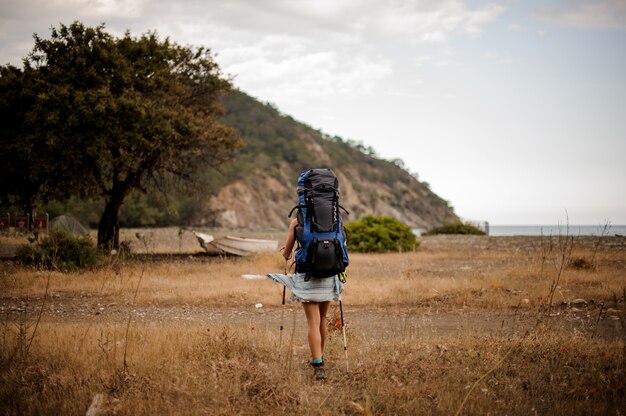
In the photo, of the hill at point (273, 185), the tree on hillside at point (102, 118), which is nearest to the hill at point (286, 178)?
the hill at point (273, 185)

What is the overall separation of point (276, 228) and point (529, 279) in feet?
207

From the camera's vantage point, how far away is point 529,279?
1356 centimetres

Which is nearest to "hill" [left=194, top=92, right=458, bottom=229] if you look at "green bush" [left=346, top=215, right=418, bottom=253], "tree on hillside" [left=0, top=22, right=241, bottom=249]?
"green bush" [left=346, top=215, right=418, bottom=253]

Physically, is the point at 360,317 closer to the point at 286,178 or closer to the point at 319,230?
the point at 319,230

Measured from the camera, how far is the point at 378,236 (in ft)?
87.4

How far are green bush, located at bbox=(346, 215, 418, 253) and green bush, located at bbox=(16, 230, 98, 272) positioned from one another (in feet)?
43.7

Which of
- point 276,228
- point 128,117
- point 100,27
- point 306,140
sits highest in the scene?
point 306,140

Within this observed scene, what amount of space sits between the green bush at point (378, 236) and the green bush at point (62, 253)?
1333cm

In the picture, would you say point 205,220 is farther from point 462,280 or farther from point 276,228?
point 462,280

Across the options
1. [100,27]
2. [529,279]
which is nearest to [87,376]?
[529,279]

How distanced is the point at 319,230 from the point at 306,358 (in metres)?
2.14

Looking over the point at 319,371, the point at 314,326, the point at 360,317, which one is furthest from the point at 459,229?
the point at 314,326

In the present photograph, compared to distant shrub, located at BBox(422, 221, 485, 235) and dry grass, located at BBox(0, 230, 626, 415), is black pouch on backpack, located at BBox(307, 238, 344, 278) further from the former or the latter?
distant shrub, located at BBox(422, 221, 485, 235)

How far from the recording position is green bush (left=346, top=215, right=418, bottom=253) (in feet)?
86.0
